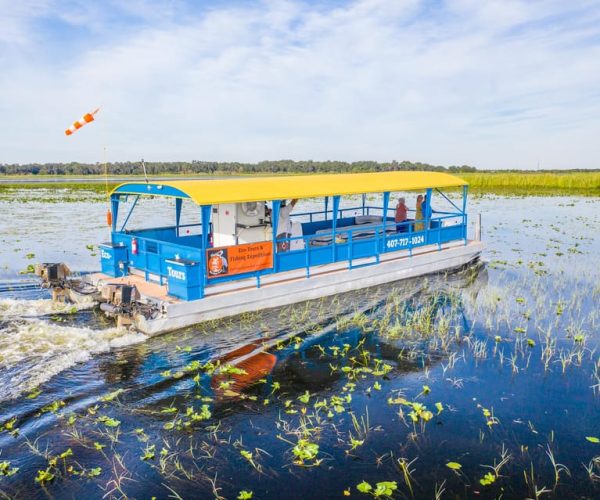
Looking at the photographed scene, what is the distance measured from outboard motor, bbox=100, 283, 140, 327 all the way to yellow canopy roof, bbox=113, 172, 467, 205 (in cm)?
253

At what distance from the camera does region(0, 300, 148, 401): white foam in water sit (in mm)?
9297

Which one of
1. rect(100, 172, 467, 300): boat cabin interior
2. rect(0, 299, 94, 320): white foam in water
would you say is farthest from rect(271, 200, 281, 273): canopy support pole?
rect(0, 299, 94, 320): white foam in water

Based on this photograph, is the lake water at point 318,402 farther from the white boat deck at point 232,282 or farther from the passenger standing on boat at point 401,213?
the passenger standing on boat at point 401,213

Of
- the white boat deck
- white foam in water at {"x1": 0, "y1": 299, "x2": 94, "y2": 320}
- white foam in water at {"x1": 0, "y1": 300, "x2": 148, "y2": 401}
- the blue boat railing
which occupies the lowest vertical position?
white foam in water at {"x1": 0, "y1": 300, "x2": 148, "y2": 401}

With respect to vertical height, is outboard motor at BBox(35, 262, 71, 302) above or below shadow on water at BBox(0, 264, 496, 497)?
above

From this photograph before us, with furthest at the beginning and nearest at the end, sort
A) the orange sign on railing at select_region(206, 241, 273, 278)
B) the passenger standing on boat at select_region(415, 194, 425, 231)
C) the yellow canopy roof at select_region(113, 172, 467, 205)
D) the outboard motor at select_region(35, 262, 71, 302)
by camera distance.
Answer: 1. the passenger standing on boat at select_region(415, 194, 425, 231)
2. the outboard motor at select_region(35, 262, 71, 302)
3. the yellow canopy roof at select_region(113, 172, 467, 205)
4. the orange sign on railing at select_region(206, 241, 273, 278)

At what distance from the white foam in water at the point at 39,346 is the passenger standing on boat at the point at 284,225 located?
5.05 m

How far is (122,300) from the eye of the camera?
11203 millimetres

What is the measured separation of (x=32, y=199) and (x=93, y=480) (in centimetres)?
4908

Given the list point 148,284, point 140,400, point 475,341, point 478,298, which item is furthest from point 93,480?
point 478,298

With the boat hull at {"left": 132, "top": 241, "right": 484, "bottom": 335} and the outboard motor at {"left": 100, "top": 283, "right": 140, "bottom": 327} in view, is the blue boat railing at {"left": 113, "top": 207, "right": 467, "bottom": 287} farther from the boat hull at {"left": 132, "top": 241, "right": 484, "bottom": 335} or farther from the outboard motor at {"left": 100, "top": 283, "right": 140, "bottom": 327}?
the outboard motor at {"left": 100, "top": 283, "right": 140, "bottom": 327}

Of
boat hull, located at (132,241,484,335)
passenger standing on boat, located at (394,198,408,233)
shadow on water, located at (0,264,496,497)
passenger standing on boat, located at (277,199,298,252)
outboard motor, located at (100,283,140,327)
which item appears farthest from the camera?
passenger standing on boat, located at (394,198,408,233)

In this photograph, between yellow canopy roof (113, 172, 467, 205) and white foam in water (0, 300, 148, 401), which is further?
yellow canopy roof (113, 172, 467, 205)

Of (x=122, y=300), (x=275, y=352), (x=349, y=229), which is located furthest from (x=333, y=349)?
(x=349, y=229)
